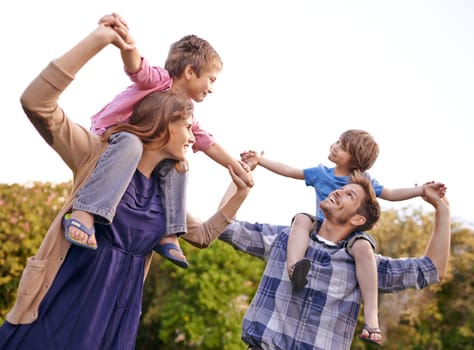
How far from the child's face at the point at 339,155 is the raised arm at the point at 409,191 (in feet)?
1.07

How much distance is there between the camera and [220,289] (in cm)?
1208

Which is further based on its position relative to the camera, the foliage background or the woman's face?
the foliage background

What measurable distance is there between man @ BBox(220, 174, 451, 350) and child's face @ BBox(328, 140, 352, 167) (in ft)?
1.30

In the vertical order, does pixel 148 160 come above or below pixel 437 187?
below

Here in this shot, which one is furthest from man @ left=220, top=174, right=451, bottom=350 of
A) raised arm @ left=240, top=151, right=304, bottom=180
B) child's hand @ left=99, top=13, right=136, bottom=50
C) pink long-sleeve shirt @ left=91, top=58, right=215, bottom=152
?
child's hand @ left=99, top=13, right=136, bottom=50

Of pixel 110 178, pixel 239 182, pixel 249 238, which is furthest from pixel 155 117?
pixel 249 238

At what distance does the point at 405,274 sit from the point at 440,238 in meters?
0.31

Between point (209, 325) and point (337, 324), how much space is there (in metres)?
8.68

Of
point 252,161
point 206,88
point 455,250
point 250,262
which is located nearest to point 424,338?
point 455,250

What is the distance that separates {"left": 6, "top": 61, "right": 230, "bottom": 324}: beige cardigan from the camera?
8.78 feet

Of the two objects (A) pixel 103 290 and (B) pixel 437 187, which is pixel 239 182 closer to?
(A) pixel 103 290

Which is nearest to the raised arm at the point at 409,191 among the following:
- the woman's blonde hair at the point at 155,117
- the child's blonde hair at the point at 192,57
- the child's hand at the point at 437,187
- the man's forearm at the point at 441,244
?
the child's hand at the point at 437,187

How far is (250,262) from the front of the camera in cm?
1264

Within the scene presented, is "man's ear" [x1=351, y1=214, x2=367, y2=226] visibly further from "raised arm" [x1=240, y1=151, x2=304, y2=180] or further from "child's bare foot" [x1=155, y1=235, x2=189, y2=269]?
"child's bare foot" [x1=155, y1=235, x2=189, y2=269]
